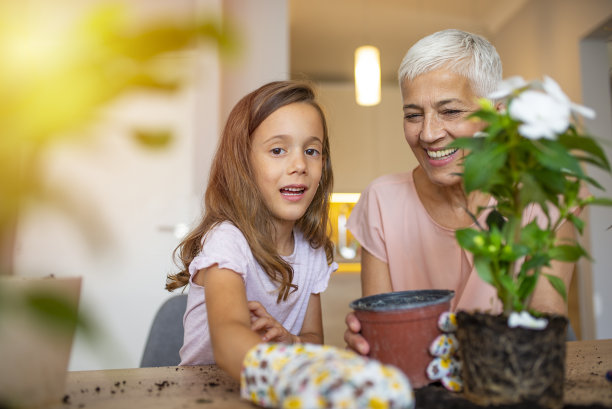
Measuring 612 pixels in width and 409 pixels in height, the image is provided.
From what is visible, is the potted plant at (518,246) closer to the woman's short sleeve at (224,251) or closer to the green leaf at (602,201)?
the green leaf at (602,201)

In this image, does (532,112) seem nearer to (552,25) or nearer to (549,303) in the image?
(549,303)

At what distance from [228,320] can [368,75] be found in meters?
2.95

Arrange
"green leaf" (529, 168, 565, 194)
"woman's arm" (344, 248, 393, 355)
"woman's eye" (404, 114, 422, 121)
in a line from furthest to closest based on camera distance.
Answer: "woman's arm" (344, 248, 393, 355), "woman's eye" (404, 114, 422, 121), "green leaf" (529, 168, 565, 194)

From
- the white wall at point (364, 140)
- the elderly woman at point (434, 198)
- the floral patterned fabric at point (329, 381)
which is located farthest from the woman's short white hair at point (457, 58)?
the white wall at point (364, 140)

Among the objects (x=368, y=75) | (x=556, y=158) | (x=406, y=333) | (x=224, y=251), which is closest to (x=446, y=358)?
(x=406, y=333)

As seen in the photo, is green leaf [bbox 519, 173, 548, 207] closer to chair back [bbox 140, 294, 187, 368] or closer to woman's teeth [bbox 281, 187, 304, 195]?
woman's teeth [bbox 281, 187, 304, 195]

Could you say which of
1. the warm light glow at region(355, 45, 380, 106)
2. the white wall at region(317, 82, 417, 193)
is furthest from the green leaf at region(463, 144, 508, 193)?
the white wall at region(317, 82, 417, 193)

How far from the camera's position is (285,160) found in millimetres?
1194

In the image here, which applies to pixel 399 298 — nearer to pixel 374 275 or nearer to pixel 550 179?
pixel 550 179

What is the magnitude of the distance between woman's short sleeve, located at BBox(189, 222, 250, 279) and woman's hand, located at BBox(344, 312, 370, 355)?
23 cm

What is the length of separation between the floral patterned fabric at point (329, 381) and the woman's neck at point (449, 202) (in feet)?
2.76

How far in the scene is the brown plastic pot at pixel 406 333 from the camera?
2.11 feet

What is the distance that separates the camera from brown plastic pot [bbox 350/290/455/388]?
2.11 ft

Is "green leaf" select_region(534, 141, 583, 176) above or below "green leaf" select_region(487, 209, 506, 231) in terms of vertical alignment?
above
